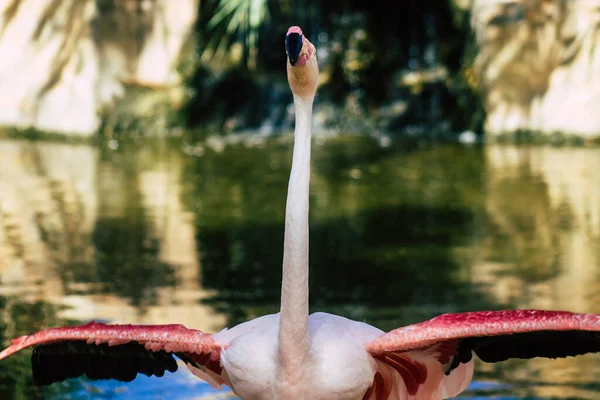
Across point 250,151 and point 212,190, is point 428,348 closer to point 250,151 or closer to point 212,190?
point 212,190

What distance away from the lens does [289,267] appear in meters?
3.57

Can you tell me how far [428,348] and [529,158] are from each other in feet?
30.9

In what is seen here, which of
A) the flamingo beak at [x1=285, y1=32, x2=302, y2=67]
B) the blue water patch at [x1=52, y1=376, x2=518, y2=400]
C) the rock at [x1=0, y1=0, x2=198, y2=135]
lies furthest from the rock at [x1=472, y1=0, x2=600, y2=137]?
the flamingo beak at [x1=285, y1=32, x2=302, y2=67]

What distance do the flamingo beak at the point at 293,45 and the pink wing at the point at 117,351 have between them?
113 cm

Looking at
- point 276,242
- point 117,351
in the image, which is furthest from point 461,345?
point 276,242

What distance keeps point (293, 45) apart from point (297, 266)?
0.76 metres

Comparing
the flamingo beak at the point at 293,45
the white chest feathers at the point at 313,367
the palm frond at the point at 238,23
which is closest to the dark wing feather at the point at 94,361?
the white chest feathers at the point at 313,367

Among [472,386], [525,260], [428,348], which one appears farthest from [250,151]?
[428,348]

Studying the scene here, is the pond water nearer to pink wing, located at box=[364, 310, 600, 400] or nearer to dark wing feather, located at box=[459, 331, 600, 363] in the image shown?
pink wing, located at box=[364, 310, 600, 400]

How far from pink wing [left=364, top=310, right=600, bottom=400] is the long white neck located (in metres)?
0.29

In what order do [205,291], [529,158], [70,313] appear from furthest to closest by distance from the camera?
[529,158] < [205,291] < [70,313]

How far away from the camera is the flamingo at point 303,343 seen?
3.48 meters

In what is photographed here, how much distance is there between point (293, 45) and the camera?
3.31 m

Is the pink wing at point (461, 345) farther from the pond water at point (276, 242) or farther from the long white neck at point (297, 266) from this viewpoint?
the pond water at point (276, 242)
